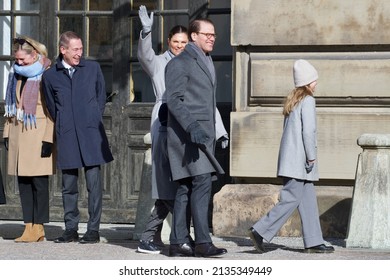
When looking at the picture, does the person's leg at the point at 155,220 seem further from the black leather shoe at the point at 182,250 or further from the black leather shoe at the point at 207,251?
the black leather shoe at the point at 207,251

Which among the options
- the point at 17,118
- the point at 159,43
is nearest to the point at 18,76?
the point at 17,118

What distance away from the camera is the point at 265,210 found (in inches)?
498

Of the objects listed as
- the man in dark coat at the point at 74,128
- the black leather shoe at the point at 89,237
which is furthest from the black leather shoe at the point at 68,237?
the black leather shoe at the point at 89,237

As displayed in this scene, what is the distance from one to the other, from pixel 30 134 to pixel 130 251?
1.70 m

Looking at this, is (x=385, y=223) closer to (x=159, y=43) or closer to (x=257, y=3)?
(x=257, y=3)

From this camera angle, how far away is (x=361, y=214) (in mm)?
11789

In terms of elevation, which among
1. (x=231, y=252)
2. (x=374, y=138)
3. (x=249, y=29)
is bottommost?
(x=231, y=252)

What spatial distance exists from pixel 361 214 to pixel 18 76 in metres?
3.23

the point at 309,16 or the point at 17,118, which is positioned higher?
the point at 309,16

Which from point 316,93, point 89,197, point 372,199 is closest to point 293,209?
point 372,199

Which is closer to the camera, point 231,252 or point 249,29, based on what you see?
point 231,252

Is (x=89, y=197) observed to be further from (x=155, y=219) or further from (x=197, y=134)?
(x=197, y=134)

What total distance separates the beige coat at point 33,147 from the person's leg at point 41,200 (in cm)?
11

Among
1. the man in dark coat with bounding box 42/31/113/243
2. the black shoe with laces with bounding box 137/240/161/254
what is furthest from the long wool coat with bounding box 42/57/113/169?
the black shoe with laces with bounding box 137/240/161/254
